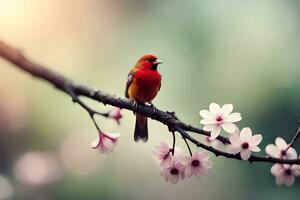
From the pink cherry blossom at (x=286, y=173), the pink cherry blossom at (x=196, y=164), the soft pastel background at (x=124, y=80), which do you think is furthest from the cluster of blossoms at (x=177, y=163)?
the soft pastel background at (x=124, y=80)

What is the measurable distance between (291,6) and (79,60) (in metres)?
0.44

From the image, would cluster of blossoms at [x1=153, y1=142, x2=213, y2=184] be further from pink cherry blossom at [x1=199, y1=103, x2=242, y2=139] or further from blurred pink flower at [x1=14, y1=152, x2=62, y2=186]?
blurred pink flower at [x1=14, y1=152, x2=62, y2=186]

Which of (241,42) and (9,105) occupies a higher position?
(241,42)

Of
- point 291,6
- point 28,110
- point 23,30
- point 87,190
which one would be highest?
point 291,6

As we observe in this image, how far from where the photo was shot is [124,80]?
2.93 ft

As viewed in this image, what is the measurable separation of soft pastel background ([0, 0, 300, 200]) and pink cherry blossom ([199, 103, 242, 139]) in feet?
1.24

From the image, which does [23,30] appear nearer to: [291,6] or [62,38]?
[62,38]

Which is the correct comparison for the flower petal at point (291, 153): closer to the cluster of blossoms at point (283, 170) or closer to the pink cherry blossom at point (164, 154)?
the cluster of blossoms at point (283, 170)

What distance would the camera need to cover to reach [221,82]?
979 mm

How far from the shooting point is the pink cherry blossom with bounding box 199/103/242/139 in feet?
1.57

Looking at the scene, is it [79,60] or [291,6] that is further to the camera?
[291,6]

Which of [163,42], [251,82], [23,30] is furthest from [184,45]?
[23,30]

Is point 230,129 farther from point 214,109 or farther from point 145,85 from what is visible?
point 145,85

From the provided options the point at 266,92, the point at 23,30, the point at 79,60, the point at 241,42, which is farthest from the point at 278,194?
the point at 23,30
